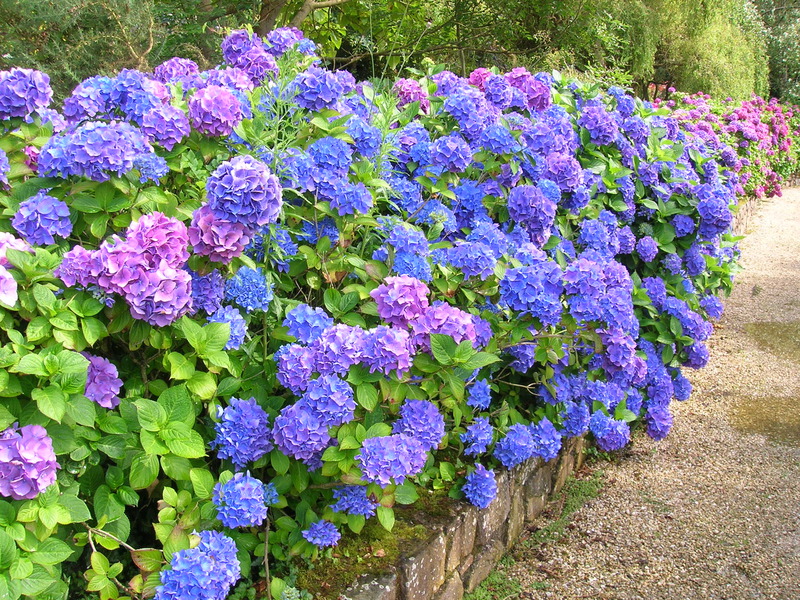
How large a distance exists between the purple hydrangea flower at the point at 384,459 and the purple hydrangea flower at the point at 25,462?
26.3 inches

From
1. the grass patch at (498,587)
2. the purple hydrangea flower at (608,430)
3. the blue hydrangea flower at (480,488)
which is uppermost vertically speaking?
the blue hydrangea flower at (480,488)

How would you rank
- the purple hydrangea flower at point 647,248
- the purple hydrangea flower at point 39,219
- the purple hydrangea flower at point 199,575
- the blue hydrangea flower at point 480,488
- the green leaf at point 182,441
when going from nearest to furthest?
the purple hydrangea flower at point 199,575
the green leaf at point 182,441
the purple hydrangea flower at point 39,219
the blue hydrangea flower at point 480,488
the purple hydrangea flower at point 647,248

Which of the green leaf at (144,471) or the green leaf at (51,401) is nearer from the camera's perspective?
the green leaf at (51,401)

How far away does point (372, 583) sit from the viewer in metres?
1.93

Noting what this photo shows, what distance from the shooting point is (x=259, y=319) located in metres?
2.12

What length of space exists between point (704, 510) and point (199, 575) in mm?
2257

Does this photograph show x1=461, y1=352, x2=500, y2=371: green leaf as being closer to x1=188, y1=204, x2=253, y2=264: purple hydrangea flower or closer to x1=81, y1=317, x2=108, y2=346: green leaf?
x1=188, y1=204, x2=253, y2=264: purple hydrangea flower

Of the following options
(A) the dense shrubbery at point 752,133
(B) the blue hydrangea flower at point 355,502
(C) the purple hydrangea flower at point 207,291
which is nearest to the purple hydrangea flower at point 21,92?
(C) the purple hydrangea flower at point 207,291

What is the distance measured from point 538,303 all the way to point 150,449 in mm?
1197

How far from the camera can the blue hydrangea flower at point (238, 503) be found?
1.64 metres

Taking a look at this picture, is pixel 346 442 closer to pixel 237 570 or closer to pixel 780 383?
pixel 237 570

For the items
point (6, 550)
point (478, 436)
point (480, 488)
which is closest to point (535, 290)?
point (478, 436)

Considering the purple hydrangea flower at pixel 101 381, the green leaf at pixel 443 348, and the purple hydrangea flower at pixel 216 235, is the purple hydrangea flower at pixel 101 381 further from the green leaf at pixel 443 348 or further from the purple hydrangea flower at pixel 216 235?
the green leaf at pixel 443 348

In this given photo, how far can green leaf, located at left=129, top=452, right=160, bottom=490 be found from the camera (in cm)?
162
